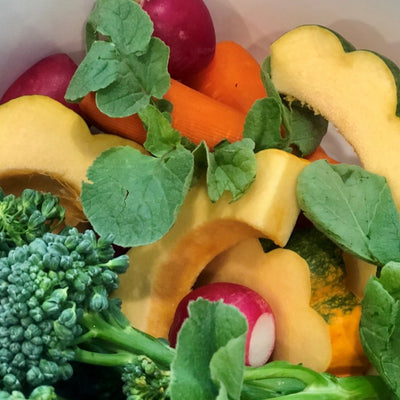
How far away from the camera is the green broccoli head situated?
69 centimetres

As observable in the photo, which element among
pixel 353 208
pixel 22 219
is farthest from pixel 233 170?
pixel 22 219

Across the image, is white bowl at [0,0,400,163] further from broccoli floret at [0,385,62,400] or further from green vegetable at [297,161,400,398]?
broccoli floret at [0,385,62,400]

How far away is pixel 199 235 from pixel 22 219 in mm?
238

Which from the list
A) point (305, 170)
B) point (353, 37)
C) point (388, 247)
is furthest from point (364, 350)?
point (353, 37)

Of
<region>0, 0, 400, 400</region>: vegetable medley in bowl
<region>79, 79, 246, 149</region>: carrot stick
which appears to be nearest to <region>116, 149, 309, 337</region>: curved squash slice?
<region>0, 0, 400, 400</region>: vegetable medley in bowl

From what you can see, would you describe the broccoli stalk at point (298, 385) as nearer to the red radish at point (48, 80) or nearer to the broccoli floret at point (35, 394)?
the broccoli floret at point (35, 394)

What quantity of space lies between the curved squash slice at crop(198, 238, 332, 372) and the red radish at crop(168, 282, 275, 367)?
2 cm

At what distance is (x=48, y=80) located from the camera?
99 centimetres

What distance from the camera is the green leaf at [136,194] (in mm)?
848

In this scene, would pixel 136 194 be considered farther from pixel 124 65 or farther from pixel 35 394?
pixel 35 394

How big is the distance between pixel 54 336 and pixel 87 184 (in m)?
0.23

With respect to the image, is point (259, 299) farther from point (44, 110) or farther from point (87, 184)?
point (44, 110)

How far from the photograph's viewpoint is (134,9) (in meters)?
0.90

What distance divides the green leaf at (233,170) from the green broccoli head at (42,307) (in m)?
0.20
